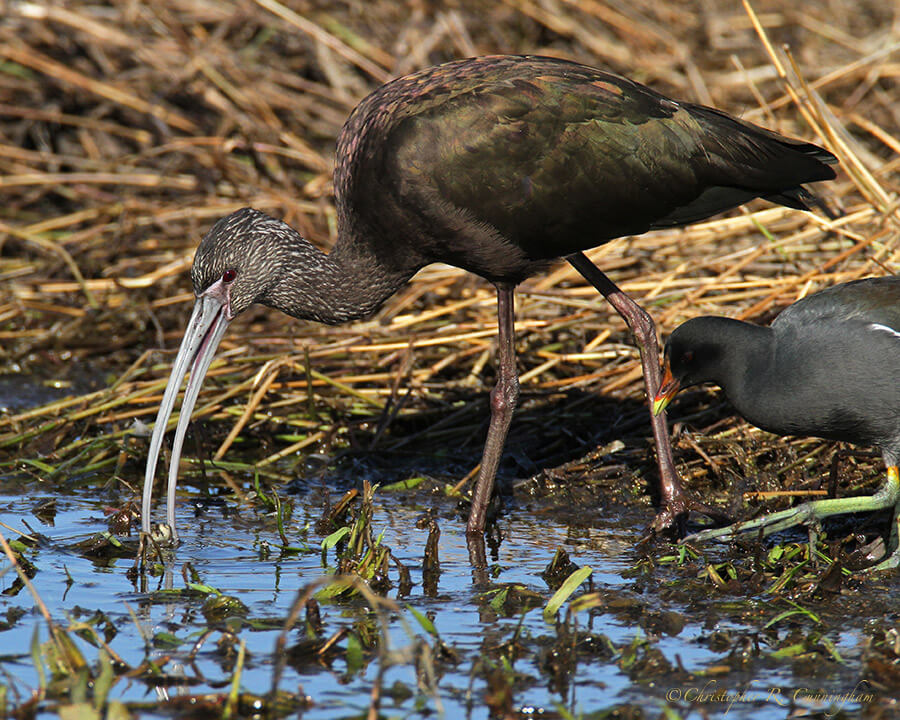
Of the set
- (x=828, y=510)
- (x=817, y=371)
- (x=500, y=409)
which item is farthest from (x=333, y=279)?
(x=828, y=510)

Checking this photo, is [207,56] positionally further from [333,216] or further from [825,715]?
[825,715]

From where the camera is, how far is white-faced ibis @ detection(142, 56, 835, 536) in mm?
4789

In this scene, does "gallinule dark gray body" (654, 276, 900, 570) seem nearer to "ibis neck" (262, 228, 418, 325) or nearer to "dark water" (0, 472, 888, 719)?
"dark water" (0, 472, 888, 719)

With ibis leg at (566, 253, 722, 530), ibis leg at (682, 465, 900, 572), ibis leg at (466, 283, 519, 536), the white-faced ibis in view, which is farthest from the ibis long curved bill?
ibis leg at (682, 465, 900, 572)

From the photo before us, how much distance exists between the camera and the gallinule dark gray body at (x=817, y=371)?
14.6 feet

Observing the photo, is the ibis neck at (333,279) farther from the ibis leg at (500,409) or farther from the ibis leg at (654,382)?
the ibis leg at (654,382)

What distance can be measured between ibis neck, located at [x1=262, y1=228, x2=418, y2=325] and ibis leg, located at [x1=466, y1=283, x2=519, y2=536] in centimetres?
44

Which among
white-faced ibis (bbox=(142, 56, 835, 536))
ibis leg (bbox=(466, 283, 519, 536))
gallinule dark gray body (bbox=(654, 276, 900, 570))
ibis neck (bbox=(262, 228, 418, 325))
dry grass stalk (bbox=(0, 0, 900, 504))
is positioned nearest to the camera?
gallinule dark gray body (bbox=(654, 276, 900, 570))

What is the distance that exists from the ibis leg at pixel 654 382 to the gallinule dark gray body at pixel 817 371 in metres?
0.35

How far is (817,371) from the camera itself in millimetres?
4461

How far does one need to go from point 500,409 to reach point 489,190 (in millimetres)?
1003

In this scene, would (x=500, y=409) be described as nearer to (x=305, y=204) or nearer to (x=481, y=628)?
(x=481, y=628)

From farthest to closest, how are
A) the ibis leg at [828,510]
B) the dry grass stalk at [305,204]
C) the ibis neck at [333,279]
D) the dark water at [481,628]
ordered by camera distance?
the dry grass stalk at [305,204] < the ibis neck at [333,279] < the ibis leg at [828,510] < the dark water at [481,628]

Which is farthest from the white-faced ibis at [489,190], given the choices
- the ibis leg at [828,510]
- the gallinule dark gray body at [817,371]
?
the gallinule dark gray body at [817,371]
